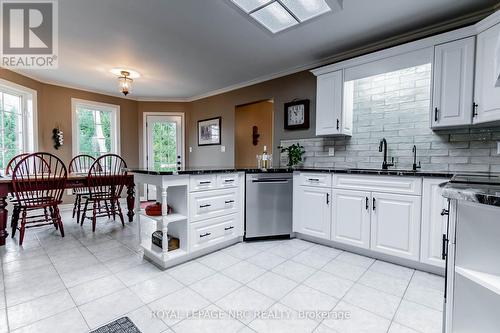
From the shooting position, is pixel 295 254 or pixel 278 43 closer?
pixel 295 254

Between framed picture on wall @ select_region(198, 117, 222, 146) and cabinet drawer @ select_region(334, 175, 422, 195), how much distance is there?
295 cm

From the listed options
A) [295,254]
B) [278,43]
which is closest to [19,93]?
[278,43]

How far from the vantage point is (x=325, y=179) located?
264 cm

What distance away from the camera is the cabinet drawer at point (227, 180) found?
254 cm

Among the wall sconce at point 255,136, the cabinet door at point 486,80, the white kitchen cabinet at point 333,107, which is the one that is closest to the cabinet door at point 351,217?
the white kitchen cabinet at point 333,107

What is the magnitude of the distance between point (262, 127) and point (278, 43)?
239 centimetres

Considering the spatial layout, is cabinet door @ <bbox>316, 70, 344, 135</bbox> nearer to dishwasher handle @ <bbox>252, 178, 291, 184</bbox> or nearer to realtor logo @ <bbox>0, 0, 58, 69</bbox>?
dishwasher handle @ <bbox>252, 178, 291, 184</bbox>

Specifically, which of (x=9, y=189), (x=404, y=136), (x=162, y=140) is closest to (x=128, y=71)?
(x=162, y=140)

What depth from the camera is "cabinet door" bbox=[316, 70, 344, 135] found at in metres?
2.81

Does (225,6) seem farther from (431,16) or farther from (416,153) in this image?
(416,153)

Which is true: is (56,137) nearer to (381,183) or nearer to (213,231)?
(213,231)

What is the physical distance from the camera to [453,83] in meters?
2.11

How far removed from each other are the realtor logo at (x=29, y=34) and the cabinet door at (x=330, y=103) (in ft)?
9.37

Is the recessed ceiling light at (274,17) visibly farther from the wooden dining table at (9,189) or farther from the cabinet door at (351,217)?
the wooden dining table at (9,189)
